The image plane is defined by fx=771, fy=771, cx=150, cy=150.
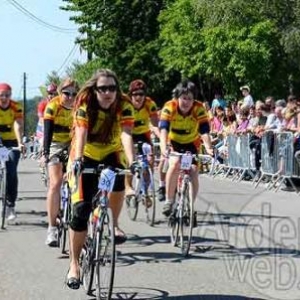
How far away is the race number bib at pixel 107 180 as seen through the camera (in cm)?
643

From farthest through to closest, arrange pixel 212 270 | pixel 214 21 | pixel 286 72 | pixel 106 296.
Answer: pixel 286 72 → pixel 214 21 → pixel 212 270 → pixel 106 296

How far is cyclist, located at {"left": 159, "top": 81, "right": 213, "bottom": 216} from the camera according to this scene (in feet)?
30.3

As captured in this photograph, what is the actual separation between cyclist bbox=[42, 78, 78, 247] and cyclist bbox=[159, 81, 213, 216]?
1208 millimetres

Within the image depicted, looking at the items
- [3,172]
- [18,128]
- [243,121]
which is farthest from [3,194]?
[243,121]

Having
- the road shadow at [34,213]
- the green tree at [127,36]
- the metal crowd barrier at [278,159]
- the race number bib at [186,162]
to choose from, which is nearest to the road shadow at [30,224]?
the road shadow at [34,213]

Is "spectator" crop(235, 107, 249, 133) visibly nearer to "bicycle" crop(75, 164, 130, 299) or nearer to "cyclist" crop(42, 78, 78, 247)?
"cyclist" crop(42, 78, 78, 247)

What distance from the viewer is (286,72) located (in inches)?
1544

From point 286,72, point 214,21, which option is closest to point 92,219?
point 214,21

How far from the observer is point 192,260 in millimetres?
8508

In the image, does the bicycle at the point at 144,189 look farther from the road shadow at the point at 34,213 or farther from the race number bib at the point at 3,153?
the race number bib at the point at 3,153

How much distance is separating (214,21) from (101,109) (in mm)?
23374

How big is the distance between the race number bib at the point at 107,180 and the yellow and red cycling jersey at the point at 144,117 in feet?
16.8

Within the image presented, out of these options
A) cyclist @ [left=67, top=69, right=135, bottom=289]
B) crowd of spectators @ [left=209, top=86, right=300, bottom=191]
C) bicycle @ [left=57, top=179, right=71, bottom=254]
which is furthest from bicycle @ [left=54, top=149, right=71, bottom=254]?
crowd of spectators @ [left=209, top=86, right=300, bottom=191]

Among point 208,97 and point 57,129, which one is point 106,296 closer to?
point 57,129
